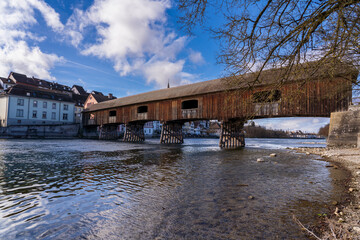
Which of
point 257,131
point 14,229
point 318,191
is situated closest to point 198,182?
point 318,191

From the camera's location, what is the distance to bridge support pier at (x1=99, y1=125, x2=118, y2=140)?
33438mm

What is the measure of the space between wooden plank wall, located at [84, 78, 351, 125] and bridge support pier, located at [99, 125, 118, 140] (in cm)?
163

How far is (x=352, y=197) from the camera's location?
358 centimetres

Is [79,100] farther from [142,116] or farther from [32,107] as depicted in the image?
[142,116]

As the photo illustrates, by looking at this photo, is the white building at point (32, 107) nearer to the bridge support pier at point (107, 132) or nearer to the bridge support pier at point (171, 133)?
the bridge support pier at point (107, 132)

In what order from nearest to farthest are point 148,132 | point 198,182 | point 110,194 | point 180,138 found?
point 110,194 < point 198,182 < point 180,138 < point 148,132

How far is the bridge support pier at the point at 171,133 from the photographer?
24294mm

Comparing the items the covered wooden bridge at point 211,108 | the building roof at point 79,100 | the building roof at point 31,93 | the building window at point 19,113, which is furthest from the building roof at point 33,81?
the covered wooden bridge at point 211,108

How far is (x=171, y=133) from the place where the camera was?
24734 mm

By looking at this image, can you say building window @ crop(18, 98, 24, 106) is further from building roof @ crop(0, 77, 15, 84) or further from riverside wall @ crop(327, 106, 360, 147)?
riverside wall @ crop(327, 106, 360, 147)

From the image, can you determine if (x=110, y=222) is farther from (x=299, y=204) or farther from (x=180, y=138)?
(x=180, y=138)

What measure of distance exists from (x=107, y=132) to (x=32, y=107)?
16.8 metres

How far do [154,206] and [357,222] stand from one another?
2882 millimetres

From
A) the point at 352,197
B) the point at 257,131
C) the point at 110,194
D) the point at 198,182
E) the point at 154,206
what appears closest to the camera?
the point at 154,206
